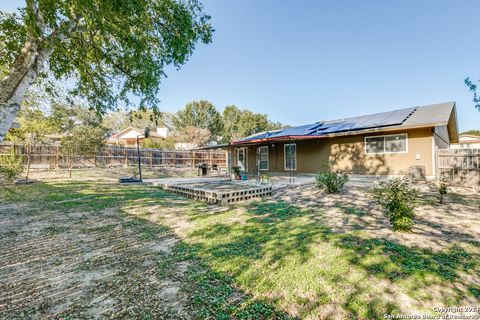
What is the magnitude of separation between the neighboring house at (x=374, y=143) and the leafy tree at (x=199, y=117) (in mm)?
23843

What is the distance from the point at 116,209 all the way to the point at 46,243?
243 centimetres

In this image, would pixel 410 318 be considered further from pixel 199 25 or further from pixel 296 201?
pixel 199 25

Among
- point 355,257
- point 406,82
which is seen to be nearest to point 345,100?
point 406,82

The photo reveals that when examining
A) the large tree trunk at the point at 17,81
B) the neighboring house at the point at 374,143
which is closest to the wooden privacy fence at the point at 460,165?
the neighboring house at the point at 374,143

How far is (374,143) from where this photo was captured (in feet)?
36.9

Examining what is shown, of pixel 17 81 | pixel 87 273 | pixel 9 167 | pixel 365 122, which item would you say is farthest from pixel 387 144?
pixel 9 167

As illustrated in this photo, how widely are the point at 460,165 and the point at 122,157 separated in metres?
22.6

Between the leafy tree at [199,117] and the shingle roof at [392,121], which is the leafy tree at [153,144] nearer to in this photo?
the leafy tree at [199,117]

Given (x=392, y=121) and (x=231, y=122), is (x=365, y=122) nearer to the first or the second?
(x=392, y=121)

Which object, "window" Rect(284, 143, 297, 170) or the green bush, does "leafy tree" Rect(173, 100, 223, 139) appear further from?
the green bush

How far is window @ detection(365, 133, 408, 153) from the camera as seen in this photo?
10406 millimetres

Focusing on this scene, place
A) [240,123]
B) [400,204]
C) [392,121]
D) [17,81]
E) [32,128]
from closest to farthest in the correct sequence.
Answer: [17,81], [400,204], [392,121], [32,128], [240,123]

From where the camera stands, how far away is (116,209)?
6188 mm

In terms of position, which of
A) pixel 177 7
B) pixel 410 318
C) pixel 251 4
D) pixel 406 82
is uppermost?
pixel 251 4
